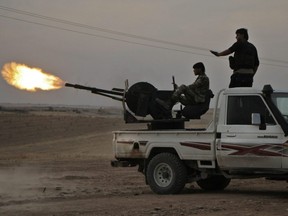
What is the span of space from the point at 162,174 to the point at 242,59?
305cm

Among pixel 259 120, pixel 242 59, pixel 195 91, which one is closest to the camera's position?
pixel 259 120

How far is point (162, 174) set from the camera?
1327 cm

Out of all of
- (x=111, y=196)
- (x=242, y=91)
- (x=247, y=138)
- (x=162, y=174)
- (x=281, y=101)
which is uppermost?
(x=242, y=91)

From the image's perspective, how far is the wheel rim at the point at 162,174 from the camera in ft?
43.3

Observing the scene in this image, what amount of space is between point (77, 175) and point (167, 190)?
5.34 meters

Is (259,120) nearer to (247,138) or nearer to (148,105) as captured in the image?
(247,138)

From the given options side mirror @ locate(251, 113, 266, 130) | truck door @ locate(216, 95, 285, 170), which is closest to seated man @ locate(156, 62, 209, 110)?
truck door @ locate(216, 95, 285, 170)

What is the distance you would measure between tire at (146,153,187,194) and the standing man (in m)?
2.12

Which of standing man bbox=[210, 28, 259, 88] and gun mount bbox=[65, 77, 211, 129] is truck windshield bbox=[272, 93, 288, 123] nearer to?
standing man bbox=[210, 28, 259, 88]

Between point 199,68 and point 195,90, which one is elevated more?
point 199,68

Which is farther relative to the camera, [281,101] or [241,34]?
[241,34]

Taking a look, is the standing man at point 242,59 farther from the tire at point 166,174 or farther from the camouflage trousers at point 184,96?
the tire at point 166,174

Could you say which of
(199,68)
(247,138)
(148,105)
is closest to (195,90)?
(199,68)

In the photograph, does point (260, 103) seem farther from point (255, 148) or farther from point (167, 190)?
point (167, 190)
